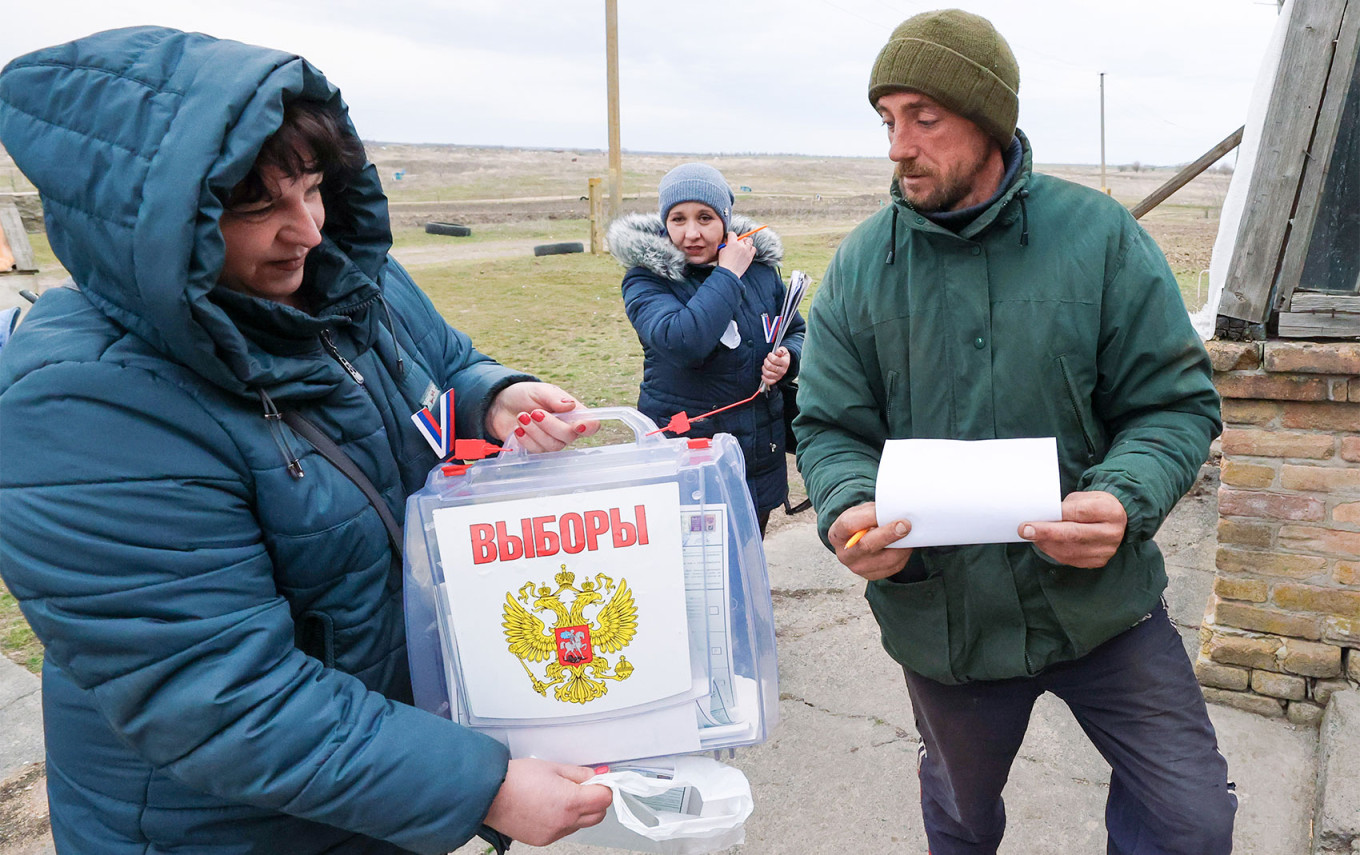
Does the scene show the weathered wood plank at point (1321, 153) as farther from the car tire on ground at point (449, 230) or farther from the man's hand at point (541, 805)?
the car tire on ground at point (449, 230)

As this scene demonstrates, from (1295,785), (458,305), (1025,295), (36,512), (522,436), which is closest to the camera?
(36,512)

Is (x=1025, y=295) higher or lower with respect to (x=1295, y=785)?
higher

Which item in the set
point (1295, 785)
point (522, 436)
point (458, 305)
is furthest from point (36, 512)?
point (458, 305)

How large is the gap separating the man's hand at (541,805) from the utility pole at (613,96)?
13919 millimetres

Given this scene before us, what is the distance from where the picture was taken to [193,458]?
104 centimetres

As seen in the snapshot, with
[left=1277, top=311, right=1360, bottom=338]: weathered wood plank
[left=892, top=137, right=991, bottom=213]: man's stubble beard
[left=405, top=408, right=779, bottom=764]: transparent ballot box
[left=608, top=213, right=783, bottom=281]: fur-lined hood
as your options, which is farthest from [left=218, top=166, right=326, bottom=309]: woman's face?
[left=1277, top=311, right=1360, bottom=338]: weathered wood plank

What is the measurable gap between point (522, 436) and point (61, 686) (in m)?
0.70

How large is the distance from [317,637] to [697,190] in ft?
7.43

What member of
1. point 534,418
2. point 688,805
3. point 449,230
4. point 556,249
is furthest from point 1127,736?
point 449,230

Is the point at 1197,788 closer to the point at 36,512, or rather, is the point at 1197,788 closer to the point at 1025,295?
the point at 1025,295

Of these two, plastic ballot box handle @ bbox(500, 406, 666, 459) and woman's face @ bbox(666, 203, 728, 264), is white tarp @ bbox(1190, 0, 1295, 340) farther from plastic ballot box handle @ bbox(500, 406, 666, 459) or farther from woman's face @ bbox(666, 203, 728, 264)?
plastic ballot box handle @ bbox(500, 406, 666, 459)

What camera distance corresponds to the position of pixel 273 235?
113 centimetres

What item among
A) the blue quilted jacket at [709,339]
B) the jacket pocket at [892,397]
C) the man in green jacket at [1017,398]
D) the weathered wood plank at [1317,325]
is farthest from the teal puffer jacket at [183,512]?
the weathered wood plank at [1317,325]

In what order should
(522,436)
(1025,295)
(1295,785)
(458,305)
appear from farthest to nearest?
(458,305) < (1295,785) < (1025,295) < (522,436)
